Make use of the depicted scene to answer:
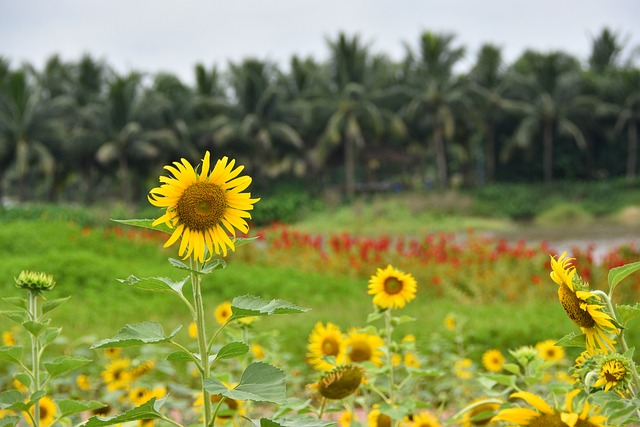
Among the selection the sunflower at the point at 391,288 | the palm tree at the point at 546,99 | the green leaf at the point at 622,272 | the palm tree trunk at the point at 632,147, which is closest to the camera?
the green leaf at the point at 622,272

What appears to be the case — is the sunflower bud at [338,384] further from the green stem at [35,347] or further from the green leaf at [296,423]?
the green stem at [35,347]

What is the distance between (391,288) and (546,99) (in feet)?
85.9

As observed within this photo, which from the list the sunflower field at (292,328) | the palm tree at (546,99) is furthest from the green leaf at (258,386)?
the palm tree at (546,99)

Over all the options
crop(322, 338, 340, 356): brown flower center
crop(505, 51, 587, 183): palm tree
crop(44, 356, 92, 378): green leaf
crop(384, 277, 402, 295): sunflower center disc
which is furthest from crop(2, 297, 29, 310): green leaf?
crop(505, 51, 587, 183): palm tree

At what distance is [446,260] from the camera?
27.8ft

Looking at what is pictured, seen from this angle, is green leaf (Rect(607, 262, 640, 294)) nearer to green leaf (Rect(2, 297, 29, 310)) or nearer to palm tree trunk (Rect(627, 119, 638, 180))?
green leaf (Rect(2, 297, 29, 310))

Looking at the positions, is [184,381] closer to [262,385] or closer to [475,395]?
[475,395]

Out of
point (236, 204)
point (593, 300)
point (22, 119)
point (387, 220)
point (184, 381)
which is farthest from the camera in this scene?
point (22, 119)

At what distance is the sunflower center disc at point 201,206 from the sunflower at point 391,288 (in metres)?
0.89

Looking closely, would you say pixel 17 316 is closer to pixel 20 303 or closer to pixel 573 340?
pixel 20 303

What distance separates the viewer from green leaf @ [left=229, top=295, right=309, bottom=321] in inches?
46.0

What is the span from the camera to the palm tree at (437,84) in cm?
2545

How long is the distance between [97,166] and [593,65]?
69.6ft

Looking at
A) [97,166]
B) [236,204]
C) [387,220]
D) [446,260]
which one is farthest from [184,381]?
[97,166]
